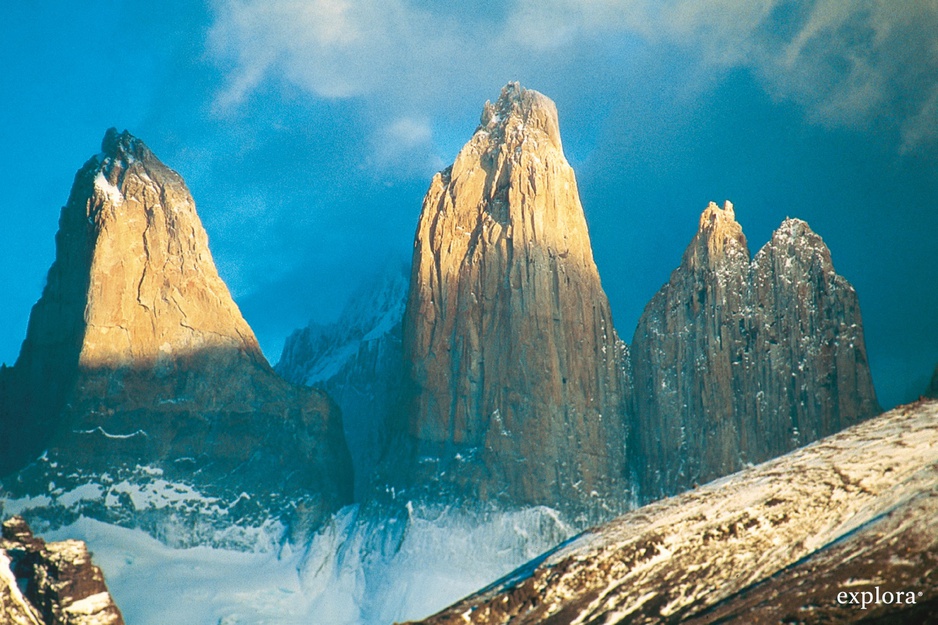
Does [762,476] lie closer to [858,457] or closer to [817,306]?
[858,457]

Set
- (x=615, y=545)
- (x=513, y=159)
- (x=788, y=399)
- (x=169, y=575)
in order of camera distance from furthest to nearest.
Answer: (x=513, y=159) → (x=169, y=575) → (x=788, y=399) → (x=615, y=545)

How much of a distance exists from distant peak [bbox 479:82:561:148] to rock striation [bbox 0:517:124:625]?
191 ft

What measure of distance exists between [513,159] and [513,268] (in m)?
8.98

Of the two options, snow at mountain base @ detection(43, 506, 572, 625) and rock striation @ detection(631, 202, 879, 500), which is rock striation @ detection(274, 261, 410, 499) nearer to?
snow at mountain base @ detection(43, 506, 572, 625)

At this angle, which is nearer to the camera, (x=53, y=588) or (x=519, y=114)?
(x=53, y=588)

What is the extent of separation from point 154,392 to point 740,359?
41.0m

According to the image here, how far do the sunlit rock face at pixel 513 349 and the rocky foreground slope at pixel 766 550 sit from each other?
50997mm

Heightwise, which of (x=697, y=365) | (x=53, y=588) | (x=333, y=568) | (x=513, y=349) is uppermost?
(x=513, y=349)

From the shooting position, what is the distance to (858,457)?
69.4 ft

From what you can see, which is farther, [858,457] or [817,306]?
[817,306]

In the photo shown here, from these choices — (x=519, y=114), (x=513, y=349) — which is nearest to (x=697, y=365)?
(x=513, y=349)

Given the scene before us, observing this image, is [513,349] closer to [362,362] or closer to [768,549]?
[362,362]

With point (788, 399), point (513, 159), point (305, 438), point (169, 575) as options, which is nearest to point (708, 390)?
point (788, 399)

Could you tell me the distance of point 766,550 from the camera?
20.2 m
